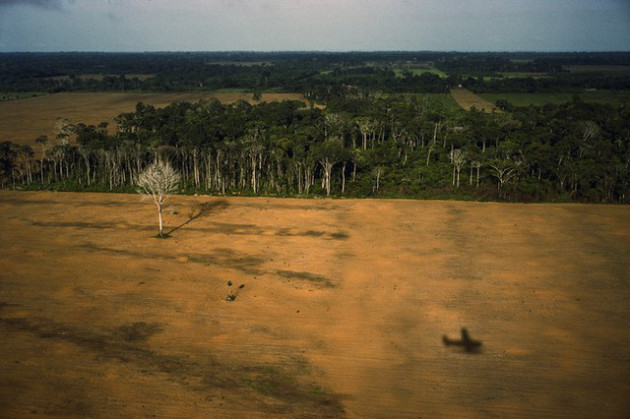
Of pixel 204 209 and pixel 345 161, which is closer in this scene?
pixel 204 209

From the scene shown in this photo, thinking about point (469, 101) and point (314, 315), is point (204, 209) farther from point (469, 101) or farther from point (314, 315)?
point (469, 101)

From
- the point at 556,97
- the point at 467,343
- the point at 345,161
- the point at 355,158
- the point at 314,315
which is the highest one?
the point at 556,97

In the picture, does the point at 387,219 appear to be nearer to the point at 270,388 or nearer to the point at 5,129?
the point at 270,388

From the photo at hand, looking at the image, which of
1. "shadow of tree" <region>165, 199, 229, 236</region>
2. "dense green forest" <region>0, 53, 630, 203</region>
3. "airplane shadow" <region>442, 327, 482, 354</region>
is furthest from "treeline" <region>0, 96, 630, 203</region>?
"airplane shadow" <region>442, 327, 482, 354</region>

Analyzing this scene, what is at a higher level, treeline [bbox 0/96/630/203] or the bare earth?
treeline [bbox 0/96/630/203]

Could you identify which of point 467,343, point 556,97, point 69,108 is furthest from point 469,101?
point 467,343

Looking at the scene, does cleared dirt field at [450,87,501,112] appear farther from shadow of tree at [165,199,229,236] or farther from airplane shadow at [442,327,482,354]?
airplane shadow at [442,327,482,354]
